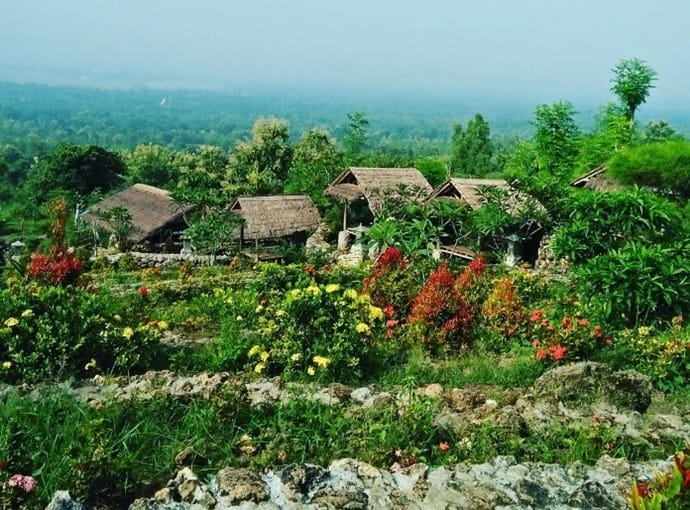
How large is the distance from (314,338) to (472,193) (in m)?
13.5

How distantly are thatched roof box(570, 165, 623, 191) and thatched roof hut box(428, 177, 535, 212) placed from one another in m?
1.69

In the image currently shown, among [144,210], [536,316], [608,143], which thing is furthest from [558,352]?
[608,143]

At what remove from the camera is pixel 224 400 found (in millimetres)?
5297

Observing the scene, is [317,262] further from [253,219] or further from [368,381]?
[368,381]

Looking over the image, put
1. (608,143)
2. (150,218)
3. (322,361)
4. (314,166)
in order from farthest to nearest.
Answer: (314,166), (608,143), (150,218), (322,361)

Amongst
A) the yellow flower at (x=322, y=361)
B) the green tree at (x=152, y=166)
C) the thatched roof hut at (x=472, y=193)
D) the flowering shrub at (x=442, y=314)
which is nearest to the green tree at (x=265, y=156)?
the green tree at (x=152, y=166)

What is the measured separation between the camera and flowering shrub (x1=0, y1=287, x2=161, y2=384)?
6.66 m

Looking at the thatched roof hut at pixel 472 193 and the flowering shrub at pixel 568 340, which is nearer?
the flowering shrub at pixel 568 340

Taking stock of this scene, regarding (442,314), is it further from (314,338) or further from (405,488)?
(405,488)

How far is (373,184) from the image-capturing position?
76.5 ft

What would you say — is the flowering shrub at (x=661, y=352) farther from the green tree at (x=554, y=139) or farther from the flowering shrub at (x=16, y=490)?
the green tree at (x=554, y=139)

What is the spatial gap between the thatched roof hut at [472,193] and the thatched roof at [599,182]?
5.56 feet

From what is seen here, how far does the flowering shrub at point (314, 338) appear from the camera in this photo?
7.28 m

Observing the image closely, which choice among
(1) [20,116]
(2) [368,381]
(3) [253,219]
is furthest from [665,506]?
(1) [20,116]
